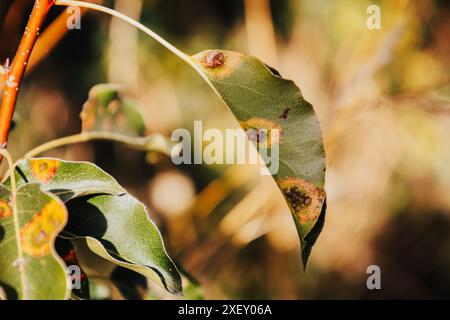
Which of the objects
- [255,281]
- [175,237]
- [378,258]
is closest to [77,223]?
[175,237]

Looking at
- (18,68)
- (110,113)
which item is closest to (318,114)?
(110,113)

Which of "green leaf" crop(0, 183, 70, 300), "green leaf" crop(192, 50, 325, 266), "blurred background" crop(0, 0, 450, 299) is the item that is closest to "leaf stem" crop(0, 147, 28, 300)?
"green leaf" crop(0, 183, 70, 300)

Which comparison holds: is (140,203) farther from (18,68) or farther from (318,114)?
(318,114)

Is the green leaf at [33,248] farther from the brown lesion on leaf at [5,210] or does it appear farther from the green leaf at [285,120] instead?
the green leaf at [285,120]

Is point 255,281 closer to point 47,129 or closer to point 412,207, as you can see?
point 412,207

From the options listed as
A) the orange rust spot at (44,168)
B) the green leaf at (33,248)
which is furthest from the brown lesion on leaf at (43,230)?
the orange rust spot at (44,168)

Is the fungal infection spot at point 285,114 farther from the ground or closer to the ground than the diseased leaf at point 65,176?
farther from the ground
